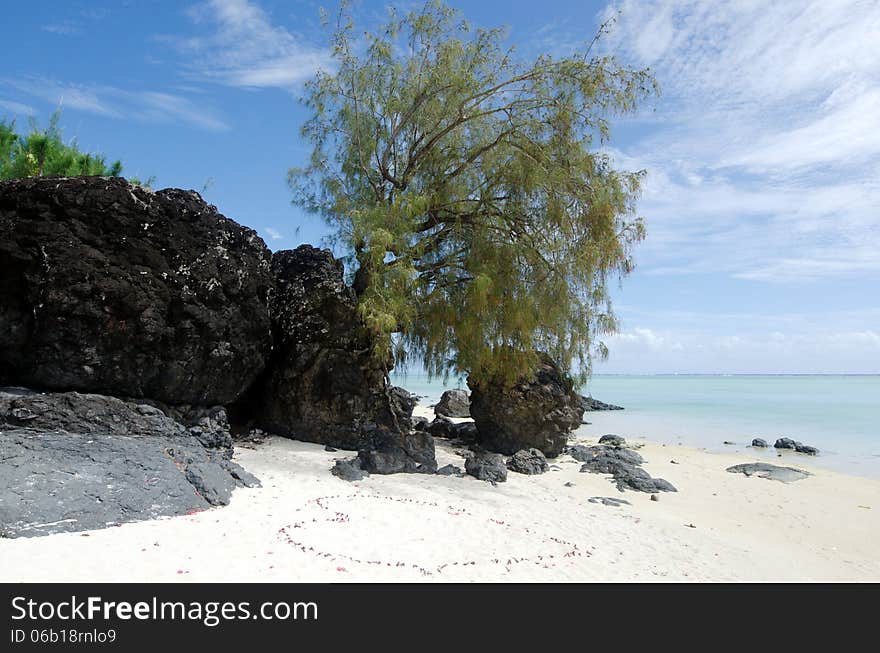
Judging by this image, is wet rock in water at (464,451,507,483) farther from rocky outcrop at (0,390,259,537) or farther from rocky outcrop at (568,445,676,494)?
rocky outcrop at (0,390,259,537)

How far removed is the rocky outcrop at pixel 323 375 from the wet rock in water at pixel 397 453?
1.69 feet

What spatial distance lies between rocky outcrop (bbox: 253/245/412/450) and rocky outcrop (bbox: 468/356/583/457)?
2.83m

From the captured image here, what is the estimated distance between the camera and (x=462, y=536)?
6301mm

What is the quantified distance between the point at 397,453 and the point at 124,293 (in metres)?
4.98

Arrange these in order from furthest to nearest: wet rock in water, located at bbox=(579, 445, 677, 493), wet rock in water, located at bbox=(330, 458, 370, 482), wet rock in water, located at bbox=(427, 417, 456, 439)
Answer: wet rock in water, located at bbox=(427, 417, 456, 439), wet rock in water, located at bbox=(579, 445, 677, 493), wet rock in water, located at bbox=(330, 458, 370, 482)

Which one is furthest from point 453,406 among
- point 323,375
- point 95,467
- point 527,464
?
point 95,467

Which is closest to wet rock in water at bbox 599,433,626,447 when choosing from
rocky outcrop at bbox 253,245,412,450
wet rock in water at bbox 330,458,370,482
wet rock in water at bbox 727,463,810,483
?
wet rock in water at bbox 727,463,810,483

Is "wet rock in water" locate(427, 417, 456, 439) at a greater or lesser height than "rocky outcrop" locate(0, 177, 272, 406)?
lesser

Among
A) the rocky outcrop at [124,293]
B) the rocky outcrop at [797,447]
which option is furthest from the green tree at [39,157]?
the rocky outcrop at [797,447]

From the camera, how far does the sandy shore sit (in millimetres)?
4676

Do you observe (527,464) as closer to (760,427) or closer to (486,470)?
(486,470)
